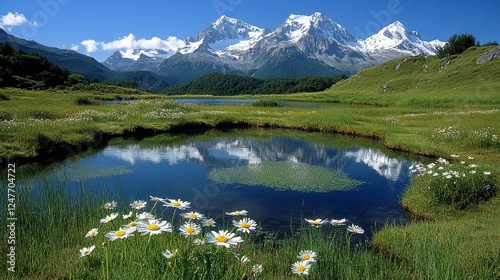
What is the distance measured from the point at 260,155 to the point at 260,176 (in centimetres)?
666

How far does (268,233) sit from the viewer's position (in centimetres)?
1040

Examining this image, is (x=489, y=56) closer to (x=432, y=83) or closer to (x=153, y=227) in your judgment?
(x=432, y=83)

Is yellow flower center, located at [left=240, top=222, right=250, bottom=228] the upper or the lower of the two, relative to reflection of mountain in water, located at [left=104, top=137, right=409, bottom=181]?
upper

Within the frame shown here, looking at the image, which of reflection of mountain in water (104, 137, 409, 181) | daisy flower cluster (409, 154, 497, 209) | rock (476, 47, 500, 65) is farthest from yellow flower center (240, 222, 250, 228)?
rock (476, 47, 500, 65)

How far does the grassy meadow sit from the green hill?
2.97 feet

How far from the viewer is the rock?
84.9m

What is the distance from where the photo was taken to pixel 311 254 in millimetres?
3955

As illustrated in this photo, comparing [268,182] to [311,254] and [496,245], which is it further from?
[311,254]

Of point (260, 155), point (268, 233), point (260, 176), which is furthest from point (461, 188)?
point (260, 155)

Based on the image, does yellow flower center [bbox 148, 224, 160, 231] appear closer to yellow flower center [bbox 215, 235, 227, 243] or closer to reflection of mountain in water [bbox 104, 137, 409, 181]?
yellow flower center [bbox 215, 235, 227, 243]

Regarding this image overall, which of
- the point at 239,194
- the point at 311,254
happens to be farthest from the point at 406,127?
the point at 311,254

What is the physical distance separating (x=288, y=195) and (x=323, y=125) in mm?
24682

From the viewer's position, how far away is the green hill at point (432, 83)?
62153 mm

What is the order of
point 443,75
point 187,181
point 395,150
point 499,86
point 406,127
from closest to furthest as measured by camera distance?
point 187,181 < point 395,150 < point 406,127 < point 499,86 < point 443,75
